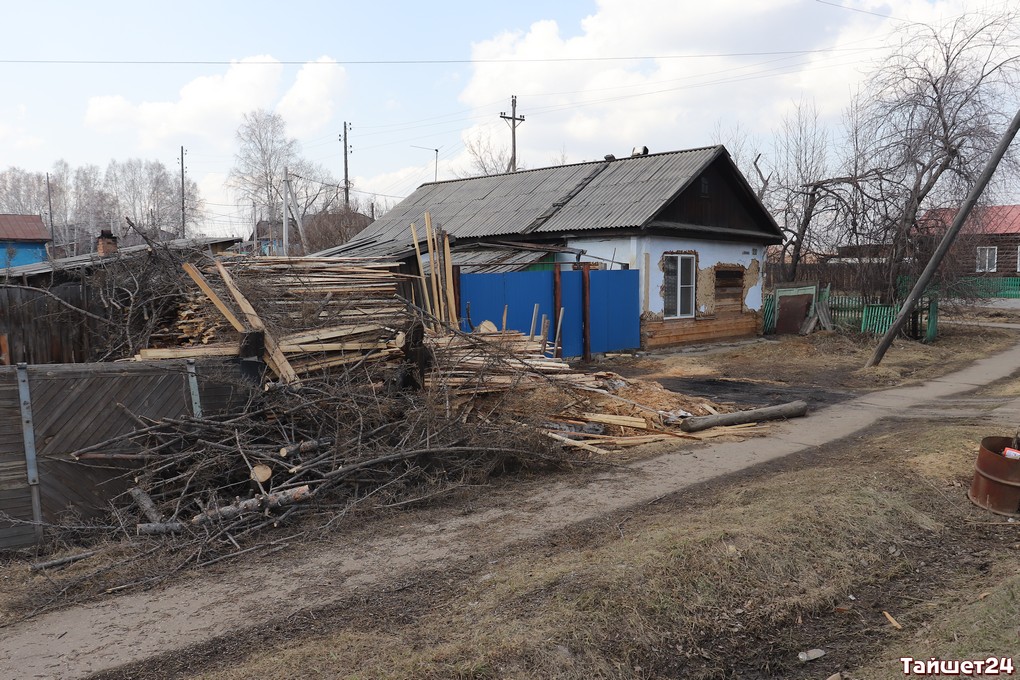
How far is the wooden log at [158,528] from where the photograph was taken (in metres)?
6.02

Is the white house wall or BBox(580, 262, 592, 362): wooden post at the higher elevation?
the white house wall

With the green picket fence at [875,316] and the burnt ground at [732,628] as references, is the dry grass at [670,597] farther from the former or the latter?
the green picket fence at [875,316]

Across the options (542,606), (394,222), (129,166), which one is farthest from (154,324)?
(129,166)

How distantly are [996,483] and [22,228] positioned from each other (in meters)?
46.1

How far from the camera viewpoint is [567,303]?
16.1 meters

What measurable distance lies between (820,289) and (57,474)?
21.4 m

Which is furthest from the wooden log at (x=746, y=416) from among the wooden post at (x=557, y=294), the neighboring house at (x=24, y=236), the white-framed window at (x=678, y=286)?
the neighboring house at (x=24, y=236)

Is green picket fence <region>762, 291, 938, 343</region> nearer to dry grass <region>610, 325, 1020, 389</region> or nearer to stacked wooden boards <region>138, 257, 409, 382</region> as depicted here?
dry grass <region>610, 325, 1020, 389</region>

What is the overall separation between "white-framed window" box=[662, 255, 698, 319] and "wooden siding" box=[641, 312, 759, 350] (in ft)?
0.85

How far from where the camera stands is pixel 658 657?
13.8ft

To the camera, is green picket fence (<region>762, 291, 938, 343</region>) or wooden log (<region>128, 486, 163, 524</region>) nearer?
wooden log (<region>128, 486, 163, 524</region>)

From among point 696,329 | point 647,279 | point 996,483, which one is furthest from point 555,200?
point 996,483

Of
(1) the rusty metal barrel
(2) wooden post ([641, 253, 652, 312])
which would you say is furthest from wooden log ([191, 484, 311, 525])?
(2) wooden post ([641, 253, 652, 312])

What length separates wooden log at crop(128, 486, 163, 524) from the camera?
6.19 m
